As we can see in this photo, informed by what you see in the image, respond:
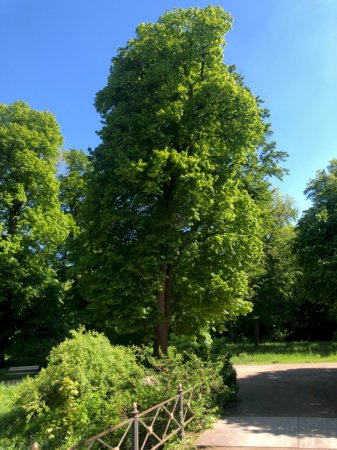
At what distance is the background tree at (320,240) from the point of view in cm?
1456

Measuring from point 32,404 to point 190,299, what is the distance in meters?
8.93

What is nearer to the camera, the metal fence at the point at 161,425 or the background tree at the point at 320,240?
the metal fence at the point at 161,425

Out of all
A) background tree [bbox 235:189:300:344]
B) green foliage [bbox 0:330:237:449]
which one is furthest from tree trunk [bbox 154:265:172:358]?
background tree [bbox 235:189:300:344]

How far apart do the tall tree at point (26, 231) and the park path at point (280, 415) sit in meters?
11.9

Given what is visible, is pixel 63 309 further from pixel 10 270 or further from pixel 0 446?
pixel 0 446

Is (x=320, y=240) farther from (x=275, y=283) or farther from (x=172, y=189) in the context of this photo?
(x=275, y=283)

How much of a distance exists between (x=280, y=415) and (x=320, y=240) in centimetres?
631

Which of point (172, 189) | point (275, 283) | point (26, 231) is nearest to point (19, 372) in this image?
point (26, 231)

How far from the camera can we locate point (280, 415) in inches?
451

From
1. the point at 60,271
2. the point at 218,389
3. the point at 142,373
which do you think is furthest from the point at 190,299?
the point at 60,271

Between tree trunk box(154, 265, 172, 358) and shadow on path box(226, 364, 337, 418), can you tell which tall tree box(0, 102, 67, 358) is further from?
shadow on path box(226, 364, 337, 418)

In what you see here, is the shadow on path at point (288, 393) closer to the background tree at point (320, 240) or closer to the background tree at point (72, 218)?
the background tree at point (320, 240)

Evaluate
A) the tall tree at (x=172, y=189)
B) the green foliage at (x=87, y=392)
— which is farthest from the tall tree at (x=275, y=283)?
the green foliage at (x=87, y=392)

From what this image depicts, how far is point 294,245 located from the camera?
658 inches
